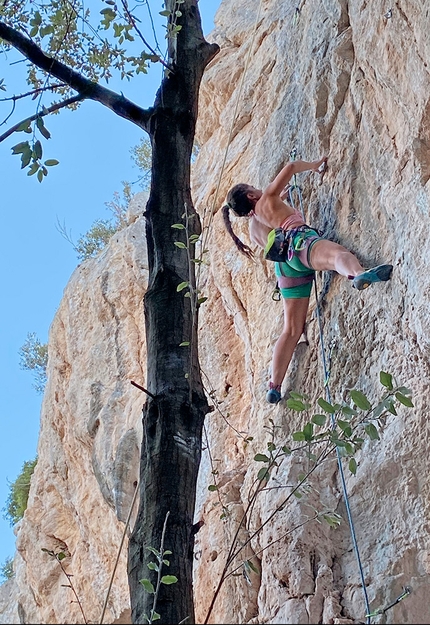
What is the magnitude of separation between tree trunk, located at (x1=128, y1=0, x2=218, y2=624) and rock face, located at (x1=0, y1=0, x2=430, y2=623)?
0.21 m

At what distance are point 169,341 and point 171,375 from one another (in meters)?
0.14

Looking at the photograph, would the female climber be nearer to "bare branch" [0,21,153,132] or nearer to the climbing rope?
the climbing rope

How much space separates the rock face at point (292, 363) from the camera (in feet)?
13.0

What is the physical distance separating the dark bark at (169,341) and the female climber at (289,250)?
145cm

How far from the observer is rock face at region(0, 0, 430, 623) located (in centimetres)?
397

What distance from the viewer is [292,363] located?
5.17 m

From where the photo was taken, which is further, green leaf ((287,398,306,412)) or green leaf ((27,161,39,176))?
green leaf ((27,161,39,176))

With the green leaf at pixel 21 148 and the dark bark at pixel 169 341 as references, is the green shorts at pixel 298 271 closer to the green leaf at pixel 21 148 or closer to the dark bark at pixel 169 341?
the dark bark at pixel 169 341

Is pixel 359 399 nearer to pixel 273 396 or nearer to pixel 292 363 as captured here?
pixel 273 396

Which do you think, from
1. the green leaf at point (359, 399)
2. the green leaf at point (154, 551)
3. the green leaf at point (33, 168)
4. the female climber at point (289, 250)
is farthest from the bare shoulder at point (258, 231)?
the green leaf at point (154, 551)

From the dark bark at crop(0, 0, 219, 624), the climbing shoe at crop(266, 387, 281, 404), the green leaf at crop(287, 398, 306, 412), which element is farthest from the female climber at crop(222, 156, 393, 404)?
the green leaf at crop(287, 398, 306, 412)

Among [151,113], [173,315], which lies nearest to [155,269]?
[173,315]

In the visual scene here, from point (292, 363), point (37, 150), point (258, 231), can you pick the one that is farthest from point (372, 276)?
point (37, 150)

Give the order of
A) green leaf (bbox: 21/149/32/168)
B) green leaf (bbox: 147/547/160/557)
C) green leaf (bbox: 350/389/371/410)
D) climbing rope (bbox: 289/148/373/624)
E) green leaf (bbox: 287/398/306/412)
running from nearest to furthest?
green leaf (bbox: 147/547/160/557)
green leaf (bbox: 350/389/371/410)
green leaf (bbox: 287/398/306/412)
green leaf (bbox: 21/149/32/168)
climbing rope (bbox: 289/148/373/624)
